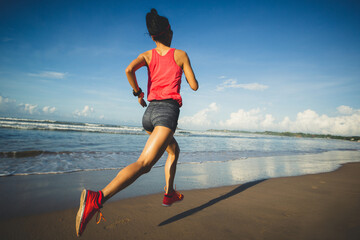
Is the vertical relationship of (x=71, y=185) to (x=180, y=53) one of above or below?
below

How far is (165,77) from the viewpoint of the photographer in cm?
183

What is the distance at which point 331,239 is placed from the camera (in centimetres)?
174

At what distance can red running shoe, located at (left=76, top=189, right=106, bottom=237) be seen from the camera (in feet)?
4.41

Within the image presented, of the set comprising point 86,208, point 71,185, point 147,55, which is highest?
point 147,55

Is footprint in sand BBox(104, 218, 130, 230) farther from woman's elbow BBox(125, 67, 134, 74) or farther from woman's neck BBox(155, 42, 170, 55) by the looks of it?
woman's neck BBox(155, 42, 170, 55)

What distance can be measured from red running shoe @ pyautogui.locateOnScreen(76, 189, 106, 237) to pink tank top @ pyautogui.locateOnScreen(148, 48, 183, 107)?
3.40 ft

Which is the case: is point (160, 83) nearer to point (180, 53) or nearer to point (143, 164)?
point (180, 53)

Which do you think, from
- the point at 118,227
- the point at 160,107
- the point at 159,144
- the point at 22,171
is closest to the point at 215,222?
the point at 118,227

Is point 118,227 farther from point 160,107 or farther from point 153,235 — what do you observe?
point 160,107

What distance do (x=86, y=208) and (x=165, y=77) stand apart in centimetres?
135

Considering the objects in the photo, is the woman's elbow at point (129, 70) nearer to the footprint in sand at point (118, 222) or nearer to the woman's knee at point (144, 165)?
the woman's knee at point (144, 165)

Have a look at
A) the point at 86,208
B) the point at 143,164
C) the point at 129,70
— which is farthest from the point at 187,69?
the point at 86,208

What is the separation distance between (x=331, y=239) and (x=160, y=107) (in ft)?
7.08

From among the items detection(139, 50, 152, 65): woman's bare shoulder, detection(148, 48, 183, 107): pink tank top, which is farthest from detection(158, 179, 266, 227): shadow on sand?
detection(139, 50, 152, 65): woman's bare shoulder
